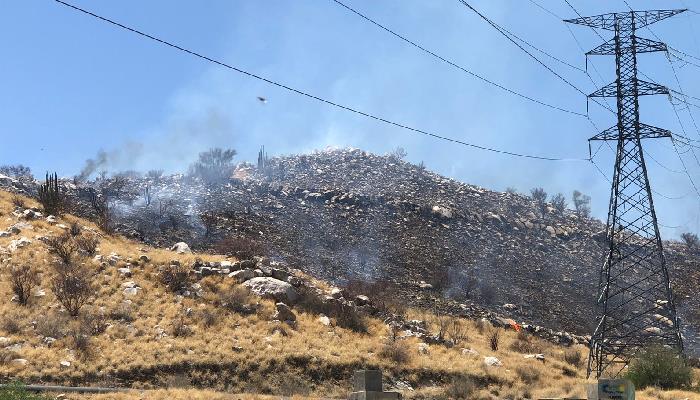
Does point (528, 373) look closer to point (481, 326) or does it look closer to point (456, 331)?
point (456, 331)

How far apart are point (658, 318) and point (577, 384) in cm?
2288

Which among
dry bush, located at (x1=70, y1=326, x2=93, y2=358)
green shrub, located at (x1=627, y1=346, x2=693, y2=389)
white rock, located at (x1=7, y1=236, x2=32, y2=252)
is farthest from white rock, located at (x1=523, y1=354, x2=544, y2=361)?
white rock, located at (x1=7, y1=236, x2=32, y2=252)

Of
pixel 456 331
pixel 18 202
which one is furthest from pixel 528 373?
pixel 18 202

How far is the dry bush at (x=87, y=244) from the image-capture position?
35.1 metres

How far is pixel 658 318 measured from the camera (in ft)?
161

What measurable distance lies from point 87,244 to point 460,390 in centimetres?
1943

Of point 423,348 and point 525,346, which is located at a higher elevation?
point 423,348

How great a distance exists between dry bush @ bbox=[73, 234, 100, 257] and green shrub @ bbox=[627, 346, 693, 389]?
25277 mm

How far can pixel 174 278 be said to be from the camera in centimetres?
3344

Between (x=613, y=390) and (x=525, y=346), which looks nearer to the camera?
(x=613, y=390)

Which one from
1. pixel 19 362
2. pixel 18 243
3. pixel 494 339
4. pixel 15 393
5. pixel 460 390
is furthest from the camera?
pixel 494 339

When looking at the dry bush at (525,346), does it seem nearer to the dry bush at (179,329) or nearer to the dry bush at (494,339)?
the dry bush at (494,339)

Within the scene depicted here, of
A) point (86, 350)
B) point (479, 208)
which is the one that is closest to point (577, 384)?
point (86, 350)

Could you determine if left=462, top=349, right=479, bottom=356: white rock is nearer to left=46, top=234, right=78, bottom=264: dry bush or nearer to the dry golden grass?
the dry golden grass
